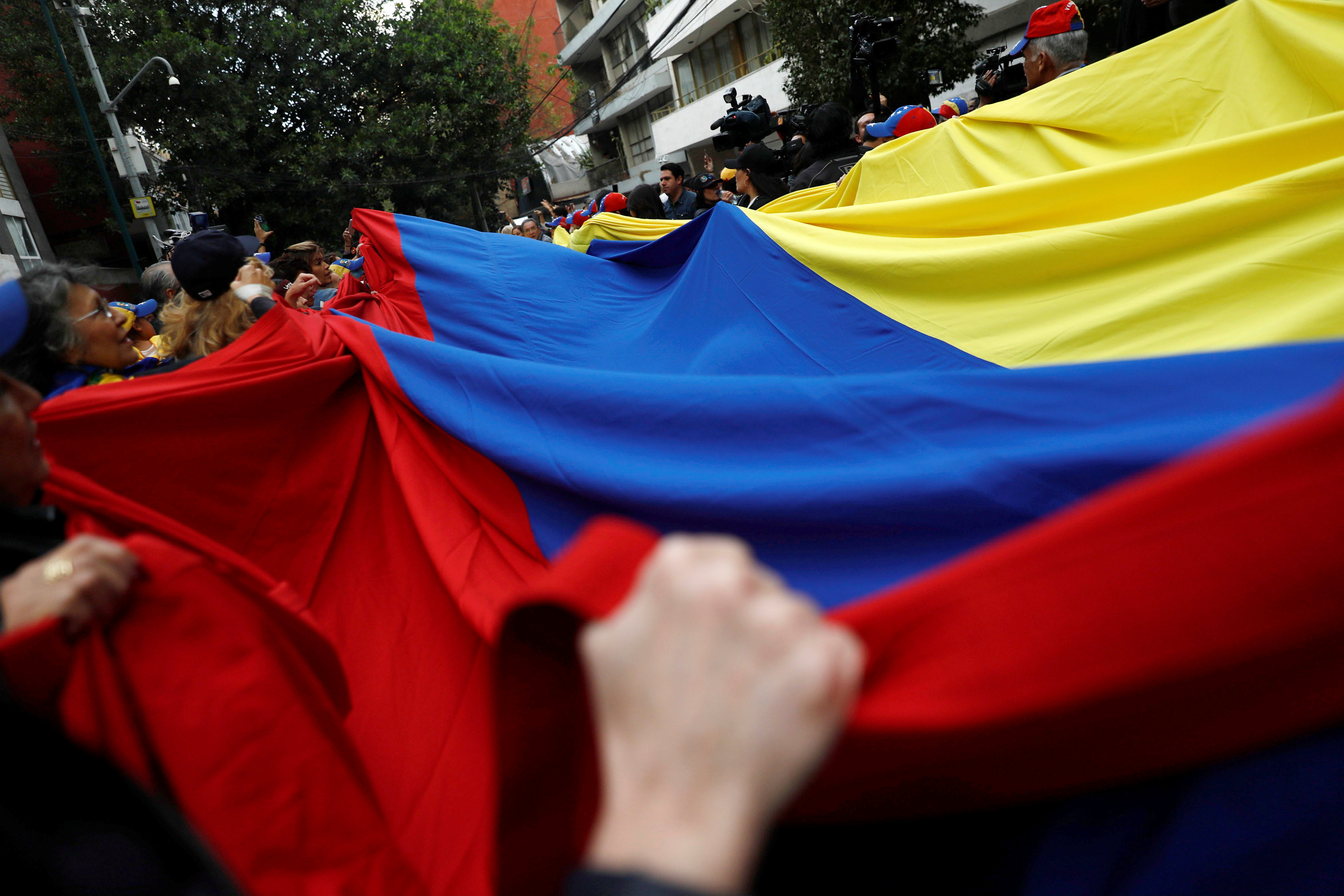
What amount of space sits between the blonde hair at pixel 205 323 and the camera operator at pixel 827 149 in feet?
11.7

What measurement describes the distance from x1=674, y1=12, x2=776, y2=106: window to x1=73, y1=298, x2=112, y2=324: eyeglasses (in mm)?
17821

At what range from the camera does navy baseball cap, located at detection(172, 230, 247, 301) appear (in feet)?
8.32

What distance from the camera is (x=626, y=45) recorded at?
29344mm

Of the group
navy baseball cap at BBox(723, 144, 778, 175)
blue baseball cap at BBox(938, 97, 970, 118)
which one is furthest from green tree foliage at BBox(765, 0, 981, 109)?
navy baseball cap at BBox(723, 144, 778, 175)

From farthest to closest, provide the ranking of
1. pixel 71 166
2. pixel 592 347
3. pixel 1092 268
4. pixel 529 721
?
pixel 71 166 → pixel 592 347 → pixel 1092 268 → pixel 529 721

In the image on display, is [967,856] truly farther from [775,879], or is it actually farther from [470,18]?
[470,18]

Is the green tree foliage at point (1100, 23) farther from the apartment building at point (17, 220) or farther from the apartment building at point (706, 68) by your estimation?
the apartment building at point (17, 220)

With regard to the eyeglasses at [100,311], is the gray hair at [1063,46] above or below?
above

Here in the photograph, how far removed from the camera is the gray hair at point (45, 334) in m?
1.97

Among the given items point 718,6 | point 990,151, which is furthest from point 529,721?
point 718,6

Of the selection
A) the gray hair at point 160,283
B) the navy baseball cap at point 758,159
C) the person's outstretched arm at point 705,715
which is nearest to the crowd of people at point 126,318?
the gray hair at point 160,283

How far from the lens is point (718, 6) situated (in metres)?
20.2

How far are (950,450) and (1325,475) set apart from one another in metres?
0.61

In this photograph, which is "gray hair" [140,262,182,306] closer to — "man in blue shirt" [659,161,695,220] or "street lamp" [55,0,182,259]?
"man in blue shirt" [659,161,695,220]
